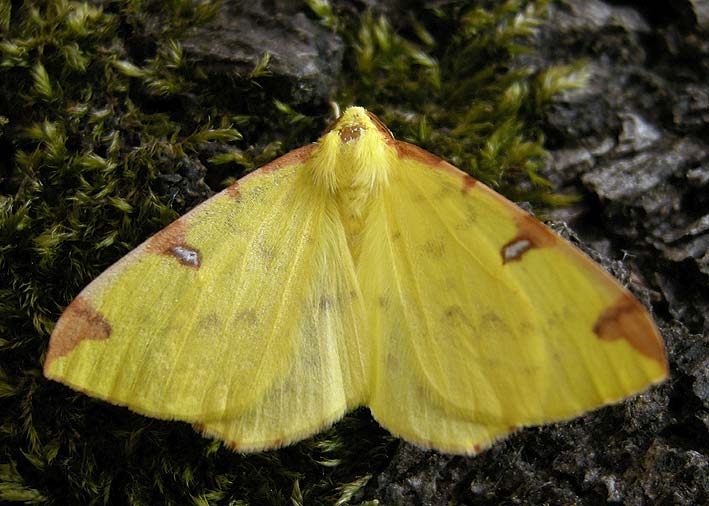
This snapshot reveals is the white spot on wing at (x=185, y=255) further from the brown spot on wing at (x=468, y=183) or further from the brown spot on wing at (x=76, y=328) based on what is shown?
the brown spot on wing at (x=468, y=183)

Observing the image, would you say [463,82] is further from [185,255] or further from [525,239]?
[185,255]

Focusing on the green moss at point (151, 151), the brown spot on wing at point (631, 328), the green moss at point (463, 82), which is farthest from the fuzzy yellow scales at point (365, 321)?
the green moss at point (463, 82)

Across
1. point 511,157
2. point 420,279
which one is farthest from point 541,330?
point 511,157

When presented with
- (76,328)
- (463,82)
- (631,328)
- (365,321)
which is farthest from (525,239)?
(76,328)

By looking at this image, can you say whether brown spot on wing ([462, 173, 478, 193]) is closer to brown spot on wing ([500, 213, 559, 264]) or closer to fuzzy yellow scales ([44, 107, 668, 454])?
fuzzy yellow scales ([44, 107, 668, 454])

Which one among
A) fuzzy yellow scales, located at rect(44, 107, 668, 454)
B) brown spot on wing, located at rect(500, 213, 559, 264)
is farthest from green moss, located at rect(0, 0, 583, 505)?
brown spot on wing, located at rect(500, 213, 559, 264)

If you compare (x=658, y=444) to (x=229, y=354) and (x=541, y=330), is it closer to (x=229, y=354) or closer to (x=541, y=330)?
(x=541, y=330)
